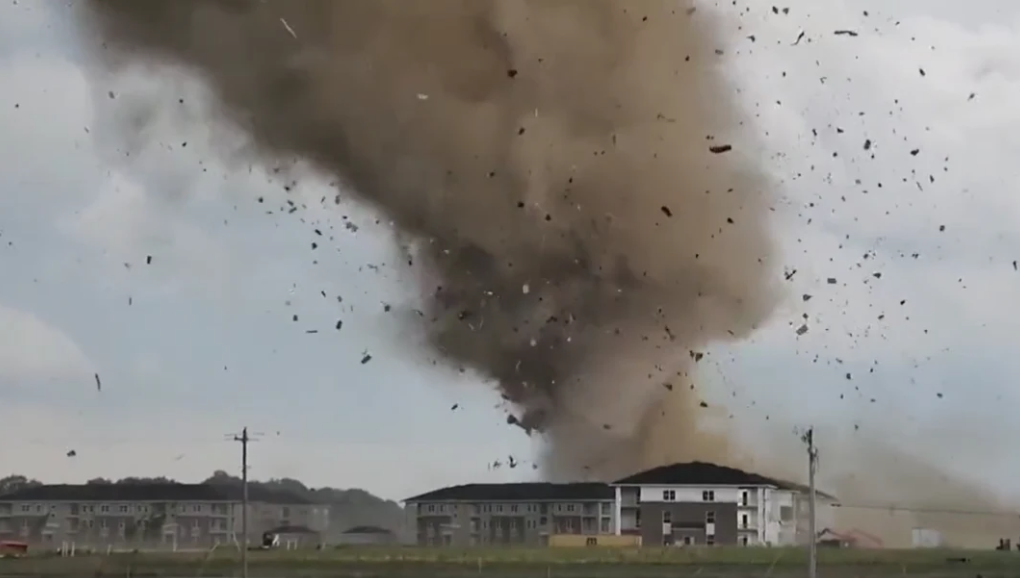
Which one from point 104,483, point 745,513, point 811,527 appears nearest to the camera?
point 811,527

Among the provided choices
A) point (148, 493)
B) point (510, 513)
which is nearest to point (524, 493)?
point (510, 513)

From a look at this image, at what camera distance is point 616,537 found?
30766 mm

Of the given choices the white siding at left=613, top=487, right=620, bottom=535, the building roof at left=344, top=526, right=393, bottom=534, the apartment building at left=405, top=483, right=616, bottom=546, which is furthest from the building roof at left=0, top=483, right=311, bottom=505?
the white siding at left=613, top=487, right=620, bottom=535

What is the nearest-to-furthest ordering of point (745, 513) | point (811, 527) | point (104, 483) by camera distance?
point (811, 527) → point (745, 513) → point (104, 483)

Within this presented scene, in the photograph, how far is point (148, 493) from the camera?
106 feet

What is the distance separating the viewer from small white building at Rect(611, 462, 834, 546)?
2941 centimetres

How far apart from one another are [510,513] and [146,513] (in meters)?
9.21

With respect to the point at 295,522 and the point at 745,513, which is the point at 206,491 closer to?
the point at 295,522

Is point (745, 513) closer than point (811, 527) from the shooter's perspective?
No

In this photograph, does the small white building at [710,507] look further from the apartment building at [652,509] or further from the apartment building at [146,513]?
the apartment building at [146,513]

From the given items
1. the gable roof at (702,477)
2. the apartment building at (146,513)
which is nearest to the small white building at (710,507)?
the gable roof at (702,477)

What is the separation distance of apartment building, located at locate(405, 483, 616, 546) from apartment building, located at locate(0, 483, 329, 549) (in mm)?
2798

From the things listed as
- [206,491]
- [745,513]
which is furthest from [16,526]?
[745,513]

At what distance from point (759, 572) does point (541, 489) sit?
539 centimetres
